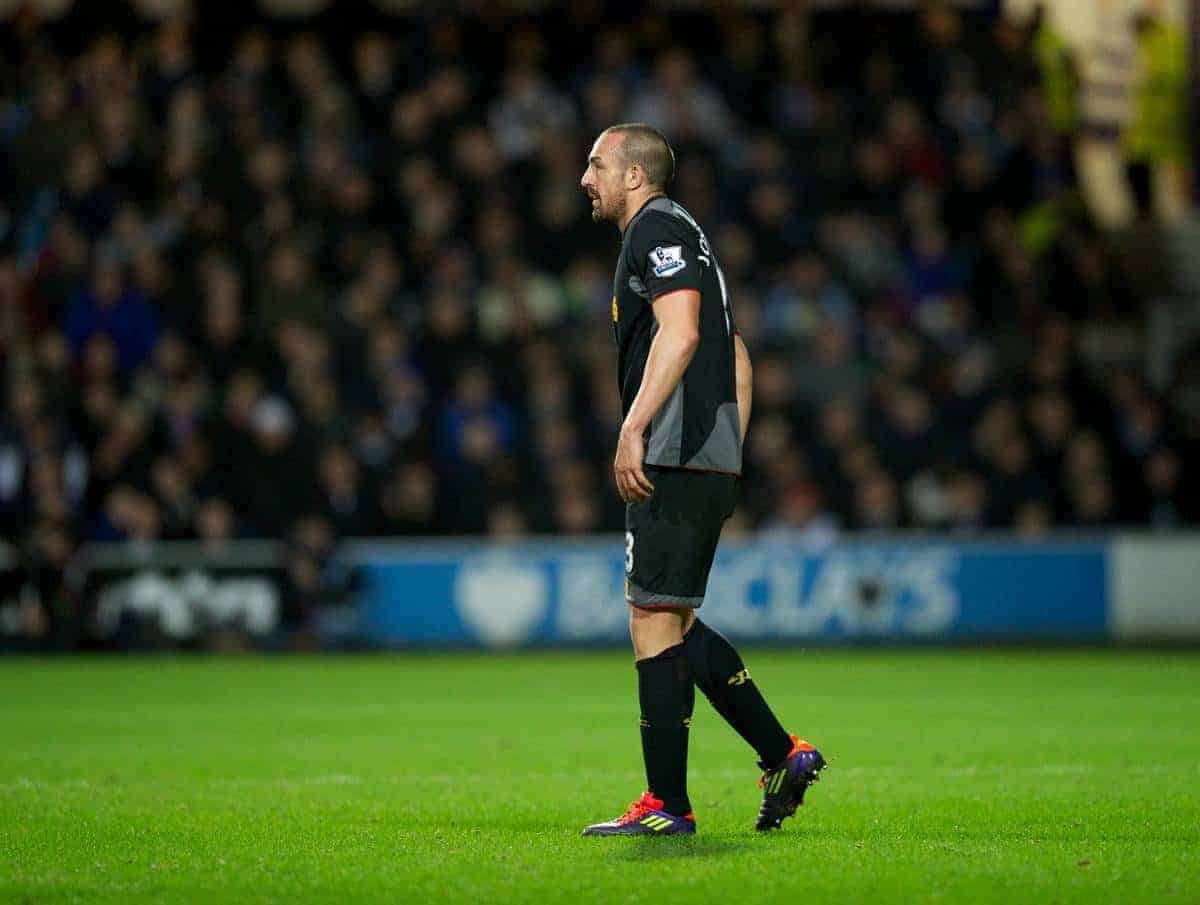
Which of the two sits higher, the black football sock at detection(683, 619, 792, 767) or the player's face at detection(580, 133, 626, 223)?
the player's face at detection(580, 133, 626, 223)

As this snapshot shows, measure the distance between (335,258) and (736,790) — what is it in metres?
11.7

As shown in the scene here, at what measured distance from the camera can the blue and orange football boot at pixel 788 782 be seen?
6020 millimetres

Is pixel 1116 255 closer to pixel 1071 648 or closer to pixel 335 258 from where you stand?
pixel 1071 648

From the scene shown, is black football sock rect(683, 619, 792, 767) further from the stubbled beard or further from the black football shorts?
the stubbled beard

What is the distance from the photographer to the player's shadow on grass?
18.0ft

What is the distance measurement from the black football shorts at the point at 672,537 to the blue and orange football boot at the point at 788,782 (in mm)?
632

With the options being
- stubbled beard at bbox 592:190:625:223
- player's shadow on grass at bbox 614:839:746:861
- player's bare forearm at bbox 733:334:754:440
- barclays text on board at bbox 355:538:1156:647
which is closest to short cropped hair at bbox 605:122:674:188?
stubbled beard at bbox 592:190:625:223

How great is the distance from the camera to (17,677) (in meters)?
13.8

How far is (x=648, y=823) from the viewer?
5.85 m

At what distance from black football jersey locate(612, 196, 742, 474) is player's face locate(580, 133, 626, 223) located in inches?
4.0

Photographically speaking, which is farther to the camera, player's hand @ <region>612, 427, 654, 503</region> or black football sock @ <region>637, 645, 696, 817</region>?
black football sock @ <region>637, 645, 696, 817</region>

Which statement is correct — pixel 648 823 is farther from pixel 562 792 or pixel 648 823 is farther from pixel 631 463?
→ pixel 562 792

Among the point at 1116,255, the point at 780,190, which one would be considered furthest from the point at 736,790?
the point at 1116,255

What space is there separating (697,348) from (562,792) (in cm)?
213
